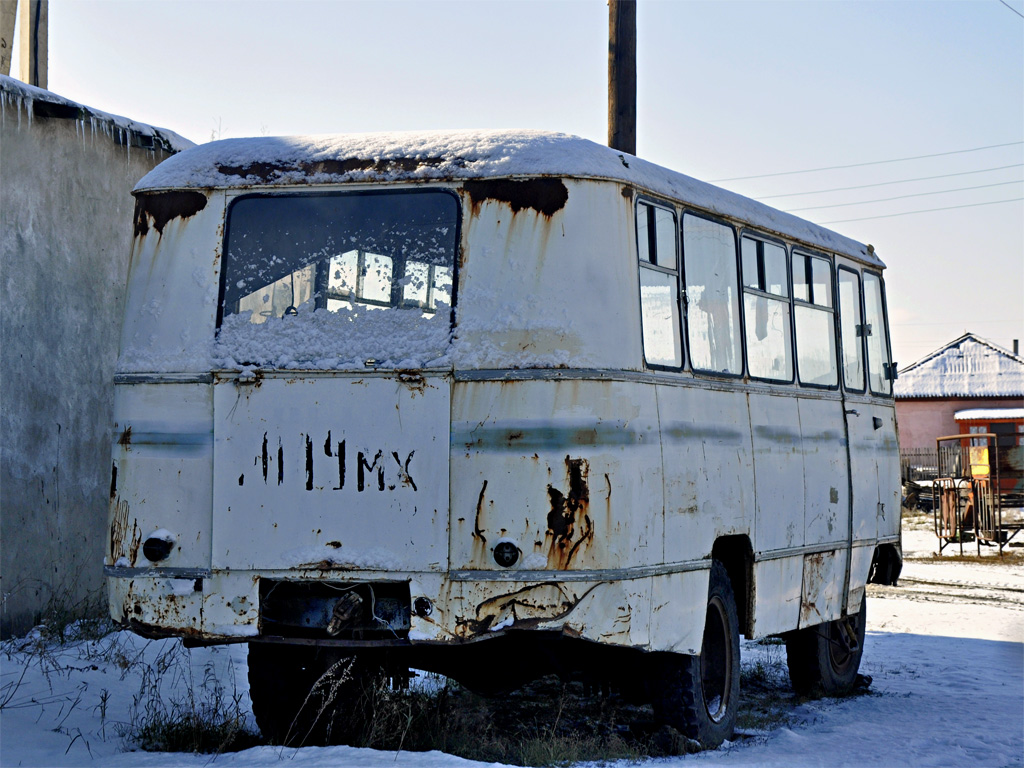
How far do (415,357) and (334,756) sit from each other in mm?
1901

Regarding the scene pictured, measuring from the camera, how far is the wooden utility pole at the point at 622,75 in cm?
1296

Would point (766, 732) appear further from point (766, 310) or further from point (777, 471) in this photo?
point (766, 310)

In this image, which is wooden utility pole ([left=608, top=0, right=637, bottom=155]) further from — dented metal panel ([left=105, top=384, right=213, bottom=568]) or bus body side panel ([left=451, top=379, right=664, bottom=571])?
dented metal panel ([left=105, top=384, right=213, bottom=568])

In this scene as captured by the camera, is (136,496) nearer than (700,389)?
Yes

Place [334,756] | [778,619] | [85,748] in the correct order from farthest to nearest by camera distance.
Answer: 1. [778,619]
2. [85,748]
3. [334,756]

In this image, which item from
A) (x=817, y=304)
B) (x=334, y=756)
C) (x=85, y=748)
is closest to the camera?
(x=334, y=756)

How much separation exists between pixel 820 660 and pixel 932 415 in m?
38.9

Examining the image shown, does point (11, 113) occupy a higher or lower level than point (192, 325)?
higher

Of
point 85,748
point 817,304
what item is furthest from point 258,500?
point 817,304

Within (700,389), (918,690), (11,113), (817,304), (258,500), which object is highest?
(11,113)

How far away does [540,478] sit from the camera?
19.5ft

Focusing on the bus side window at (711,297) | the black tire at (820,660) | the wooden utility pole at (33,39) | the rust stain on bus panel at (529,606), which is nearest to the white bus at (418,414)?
the rust stain on bus panel at (529,606)

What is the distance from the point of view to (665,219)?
6812mm

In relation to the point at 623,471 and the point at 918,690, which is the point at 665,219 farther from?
the point at 918,690
